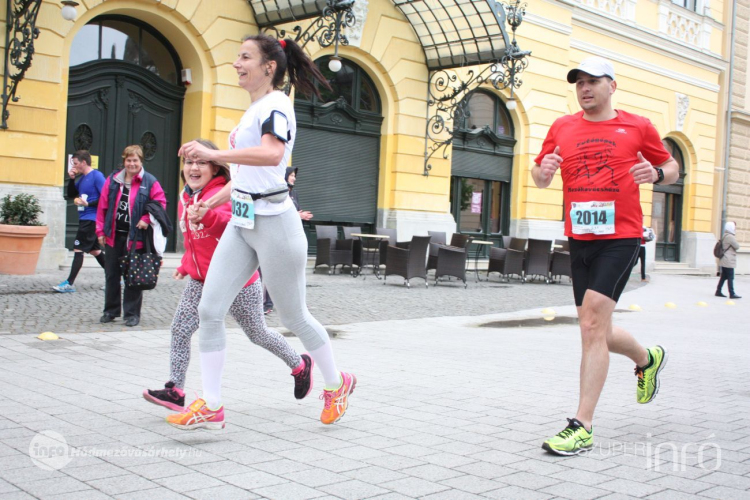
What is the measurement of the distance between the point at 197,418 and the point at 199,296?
0.83 m

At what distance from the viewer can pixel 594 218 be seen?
14.4 feet

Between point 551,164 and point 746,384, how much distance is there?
10.3 feet

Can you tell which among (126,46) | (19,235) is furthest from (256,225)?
(126,46)

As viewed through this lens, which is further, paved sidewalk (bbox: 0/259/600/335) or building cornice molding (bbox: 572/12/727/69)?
building cornice molding (bbox: 572/12/727/69)

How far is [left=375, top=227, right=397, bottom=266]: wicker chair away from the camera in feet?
53.0

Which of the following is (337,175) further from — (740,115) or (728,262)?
(740,115)

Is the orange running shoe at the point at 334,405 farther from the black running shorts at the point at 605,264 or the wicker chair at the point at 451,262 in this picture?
the wicker chair at the point at 451,262

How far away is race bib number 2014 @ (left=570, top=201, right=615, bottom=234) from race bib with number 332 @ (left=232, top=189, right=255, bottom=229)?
5.67 ft

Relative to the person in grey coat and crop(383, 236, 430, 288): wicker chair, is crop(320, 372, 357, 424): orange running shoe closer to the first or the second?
crop(383, 236, 430, 288): wicker chair

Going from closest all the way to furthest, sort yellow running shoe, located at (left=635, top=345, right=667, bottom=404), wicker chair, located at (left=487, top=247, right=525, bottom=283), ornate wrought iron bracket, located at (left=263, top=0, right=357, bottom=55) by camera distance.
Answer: yellow running shoe, located at (left=635, top=345, right=667, bottom=404), ornate wrought iron bracket, located at (left=263, top=0, right=357, bottom=55), wicker chair, located at (left=487, top=247, right=525, bottom=283)

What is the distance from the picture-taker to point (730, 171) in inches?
1140

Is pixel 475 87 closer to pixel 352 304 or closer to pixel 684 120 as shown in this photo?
pixel 352 304

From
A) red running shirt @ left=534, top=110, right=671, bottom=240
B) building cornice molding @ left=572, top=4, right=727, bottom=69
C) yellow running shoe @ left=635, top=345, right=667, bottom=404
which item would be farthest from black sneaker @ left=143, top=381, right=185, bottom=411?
building cornice molding @ left=572, top=4, right=727, bottom=69

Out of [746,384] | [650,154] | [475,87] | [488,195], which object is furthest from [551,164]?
[488,195]
